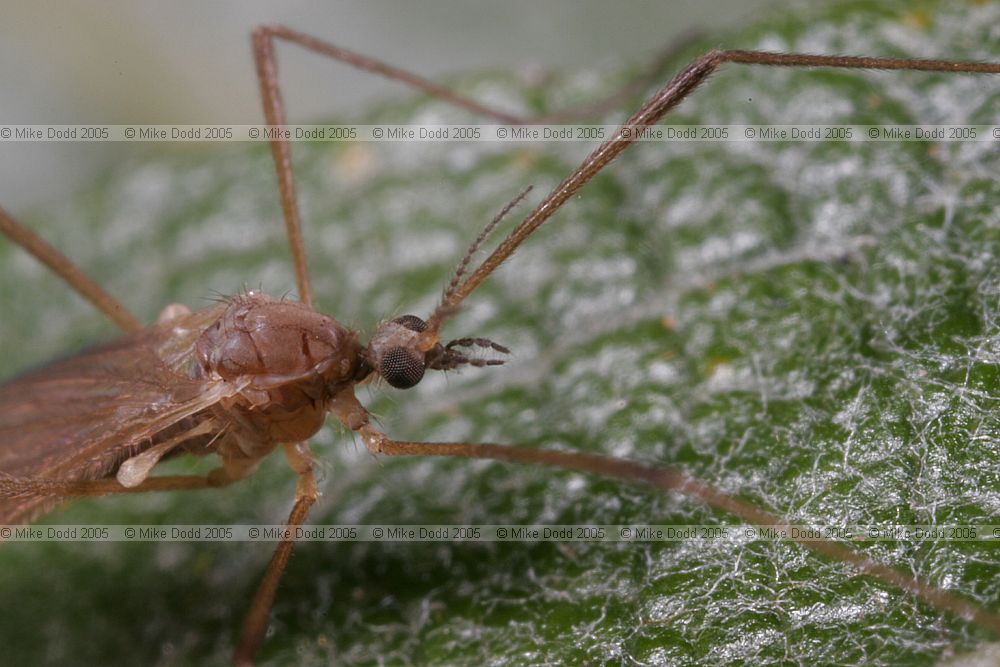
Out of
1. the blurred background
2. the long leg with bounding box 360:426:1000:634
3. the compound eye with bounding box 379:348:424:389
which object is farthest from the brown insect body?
the blurred background

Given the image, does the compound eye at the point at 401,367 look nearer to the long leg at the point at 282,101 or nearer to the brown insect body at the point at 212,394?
the brown insect body at the point at 212,394

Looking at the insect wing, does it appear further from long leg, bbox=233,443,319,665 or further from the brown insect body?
long leg, bbox=233,443,319,665

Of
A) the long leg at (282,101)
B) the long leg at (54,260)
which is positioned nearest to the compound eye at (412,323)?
the long leg at (282,101)

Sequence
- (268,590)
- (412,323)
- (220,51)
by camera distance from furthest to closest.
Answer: (220,51) → (412,323) → (268,590)

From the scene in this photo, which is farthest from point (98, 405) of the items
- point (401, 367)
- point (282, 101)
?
point (282, 101)

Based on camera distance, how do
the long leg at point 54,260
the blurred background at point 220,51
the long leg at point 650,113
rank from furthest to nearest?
the blurred background at point 220,51 < the long leg at point 54,260 < the long leg at point 650,113

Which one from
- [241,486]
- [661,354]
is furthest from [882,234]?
[241,486]

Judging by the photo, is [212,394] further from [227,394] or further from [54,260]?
[54,260]
